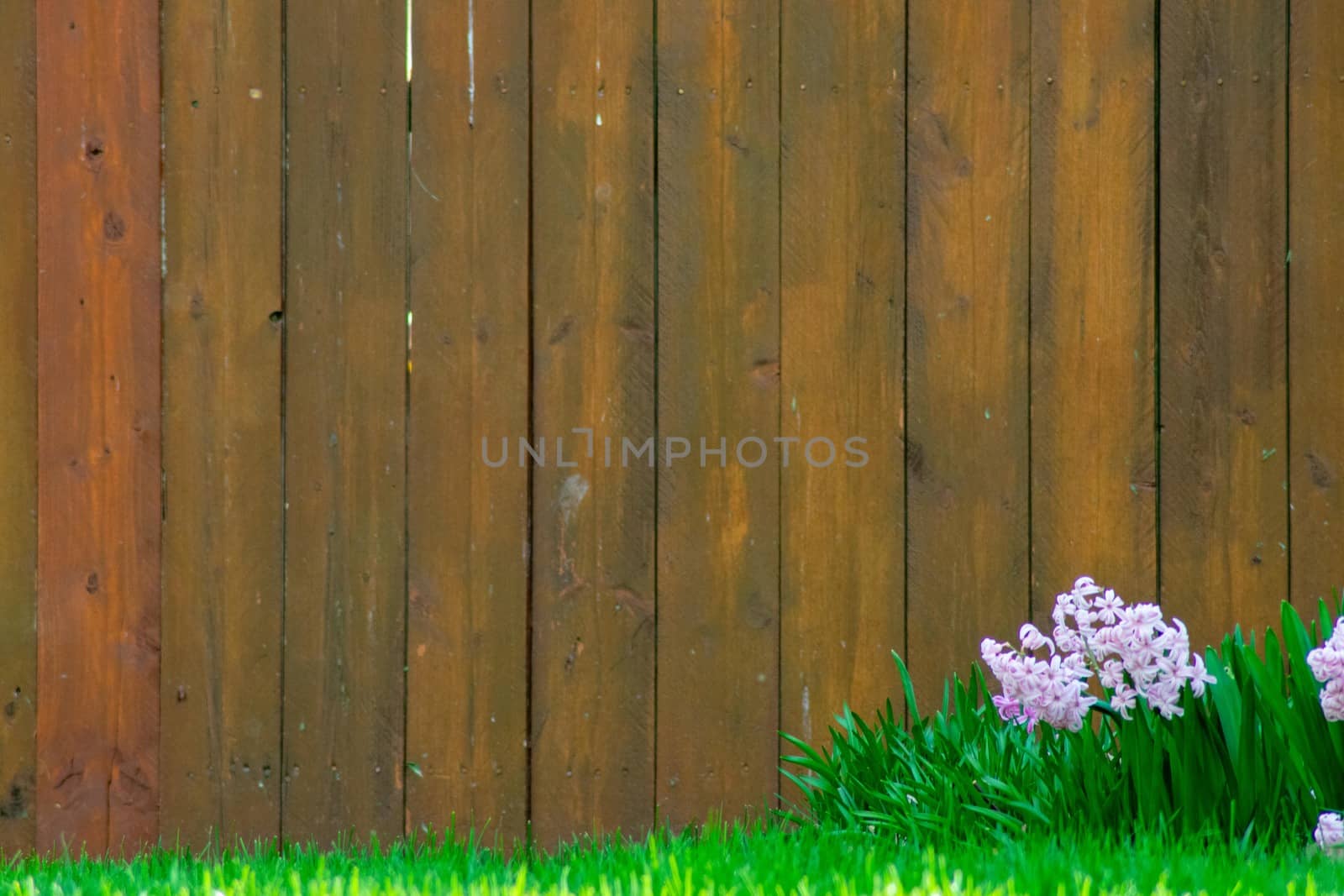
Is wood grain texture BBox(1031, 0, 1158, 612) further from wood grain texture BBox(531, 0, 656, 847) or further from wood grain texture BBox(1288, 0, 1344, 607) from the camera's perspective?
wood grain texture BBox(531, 0, 656, 847)

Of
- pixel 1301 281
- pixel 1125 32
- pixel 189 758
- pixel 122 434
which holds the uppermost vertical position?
pixel 1125 32

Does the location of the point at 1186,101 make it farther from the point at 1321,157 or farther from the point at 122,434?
the point at 122,434

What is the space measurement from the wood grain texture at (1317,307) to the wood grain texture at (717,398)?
103cm

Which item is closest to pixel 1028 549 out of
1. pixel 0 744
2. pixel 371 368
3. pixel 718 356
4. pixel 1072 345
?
pixel 1072 345

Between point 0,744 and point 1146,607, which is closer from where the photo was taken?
point 1146,607

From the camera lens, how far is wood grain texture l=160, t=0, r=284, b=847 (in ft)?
8.76

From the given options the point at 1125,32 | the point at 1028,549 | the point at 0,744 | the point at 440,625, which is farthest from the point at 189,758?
the point at 1125,32

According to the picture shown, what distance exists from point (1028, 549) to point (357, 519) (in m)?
1.35

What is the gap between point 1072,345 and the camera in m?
2.66

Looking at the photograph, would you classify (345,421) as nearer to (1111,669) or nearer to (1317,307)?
(1111,669)

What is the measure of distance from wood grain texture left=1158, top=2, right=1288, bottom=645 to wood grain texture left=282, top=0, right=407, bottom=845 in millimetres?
1547

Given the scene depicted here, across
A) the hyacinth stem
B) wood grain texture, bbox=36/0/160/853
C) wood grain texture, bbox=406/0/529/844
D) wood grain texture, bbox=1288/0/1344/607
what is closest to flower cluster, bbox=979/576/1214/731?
the hyacinth stem

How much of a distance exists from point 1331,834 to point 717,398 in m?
1.34

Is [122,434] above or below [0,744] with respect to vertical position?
above
